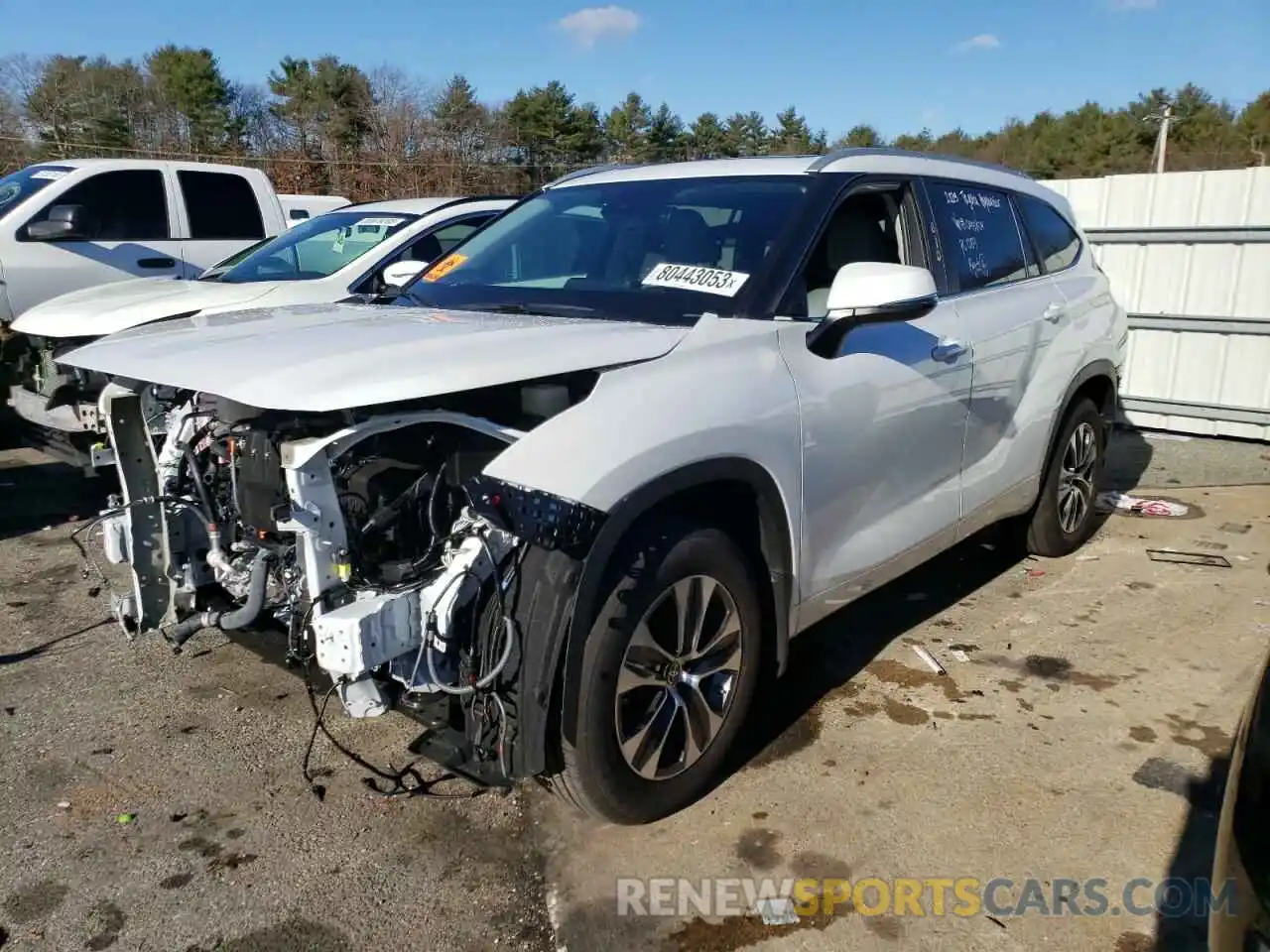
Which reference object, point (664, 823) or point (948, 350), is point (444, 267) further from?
point (664, 823)

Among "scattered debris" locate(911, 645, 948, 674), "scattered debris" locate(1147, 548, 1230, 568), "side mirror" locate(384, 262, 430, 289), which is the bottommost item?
"scattered debris" locate(1147, 548, 1230, 568)

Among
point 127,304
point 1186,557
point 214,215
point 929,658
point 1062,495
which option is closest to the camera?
point 929,658

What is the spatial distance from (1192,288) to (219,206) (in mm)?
8528

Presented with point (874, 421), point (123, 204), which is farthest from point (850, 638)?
point (123, 204)

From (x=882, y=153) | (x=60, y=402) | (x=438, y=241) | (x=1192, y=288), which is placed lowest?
(x=60, y=402)

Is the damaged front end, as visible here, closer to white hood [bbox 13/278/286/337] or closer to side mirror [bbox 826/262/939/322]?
side mirror [bbox 826/262/939/322]

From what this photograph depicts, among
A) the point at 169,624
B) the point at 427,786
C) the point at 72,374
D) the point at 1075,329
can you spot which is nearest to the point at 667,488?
the point at 427,786

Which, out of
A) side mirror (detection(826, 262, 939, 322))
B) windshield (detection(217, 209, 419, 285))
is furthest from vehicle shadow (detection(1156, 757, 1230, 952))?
windshield (detection(217, 209, 419, 285))

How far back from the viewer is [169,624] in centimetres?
327

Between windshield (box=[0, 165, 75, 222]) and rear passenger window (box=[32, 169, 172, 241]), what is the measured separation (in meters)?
0.23

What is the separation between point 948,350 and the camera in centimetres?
374

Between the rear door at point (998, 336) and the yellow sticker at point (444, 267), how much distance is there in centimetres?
193

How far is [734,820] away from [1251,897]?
1.72 m

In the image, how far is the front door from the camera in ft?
10.4
